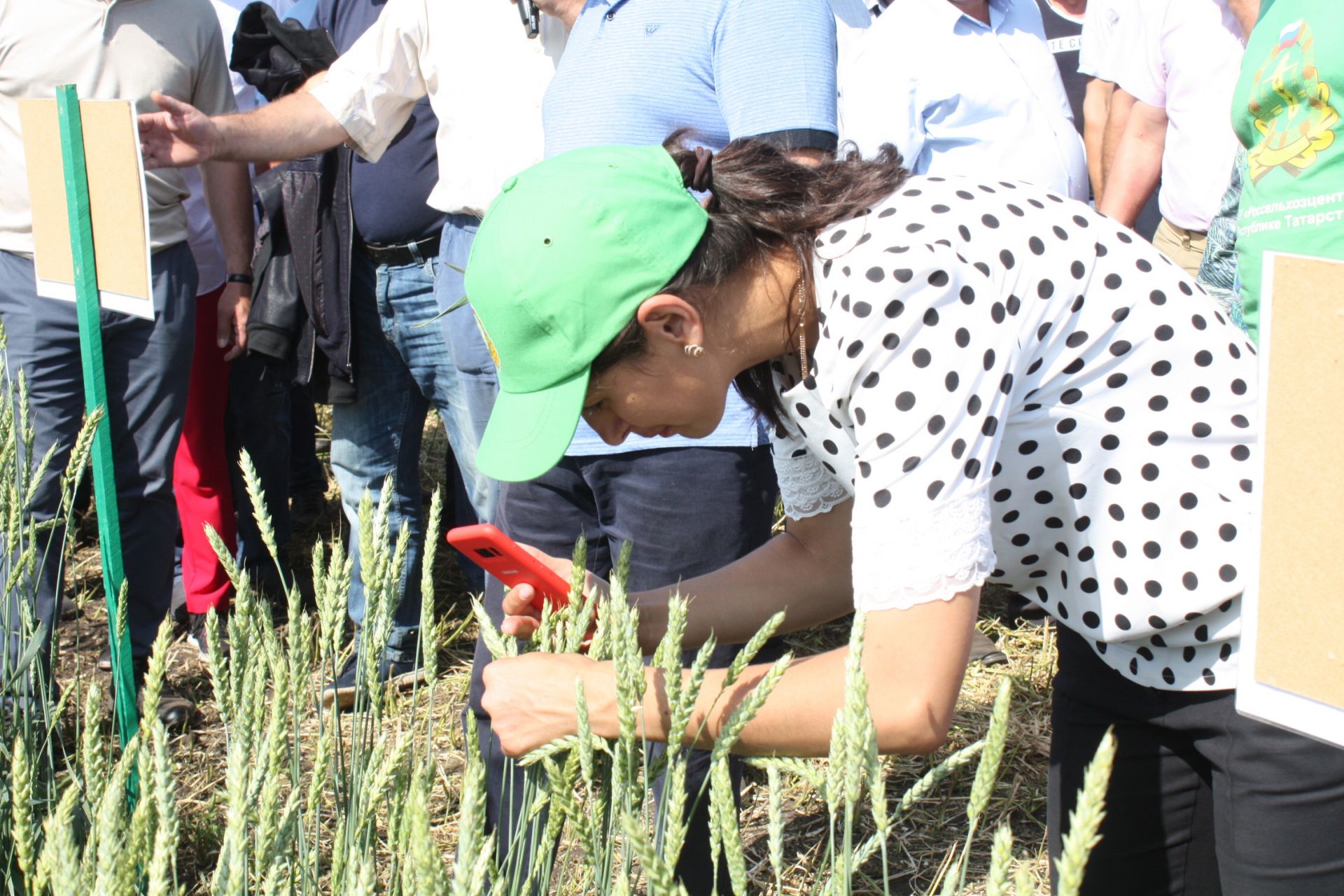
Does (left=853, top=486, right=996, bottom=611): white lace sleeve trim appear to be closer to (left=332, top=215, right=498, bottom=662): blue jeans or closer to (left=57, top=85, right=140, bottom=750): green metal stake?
(left=57, top=85, right=140, bottom=750): green metal stake

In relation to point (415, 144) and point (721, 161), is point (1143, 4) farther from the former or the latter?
point (721, 161)

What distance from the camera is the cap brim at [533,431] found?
1.08 m

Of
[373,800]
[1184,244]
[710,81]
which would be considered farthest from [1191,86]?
[373,800]

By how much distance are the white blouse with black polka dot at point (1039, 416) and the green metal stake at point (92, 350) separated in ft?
3.27

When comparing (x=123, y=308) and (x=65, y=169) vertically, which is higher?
(x=65, y=169)

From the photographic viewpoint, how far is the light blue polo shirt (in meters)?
1.69

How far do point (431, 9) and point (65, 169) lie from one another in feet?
2.58

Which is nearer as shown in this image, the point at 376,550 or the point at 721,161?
the point at 376,550

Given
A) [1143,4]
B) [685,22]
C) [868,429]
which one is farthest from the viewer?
[1143,4]

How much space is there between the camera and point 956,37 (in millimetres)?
2566

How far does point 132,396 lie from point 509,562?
1847 mm

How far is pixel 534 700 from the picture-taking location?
3.30ft

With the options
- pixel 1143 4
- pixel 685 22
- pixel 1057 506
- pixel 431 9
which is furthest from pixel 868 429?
pixel 1143 4

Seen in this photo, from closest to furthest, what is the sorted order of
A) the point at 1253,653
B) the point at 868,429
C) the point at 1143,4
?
the point at 1253,653 < the point at 868,429 < the point at 1143,4
